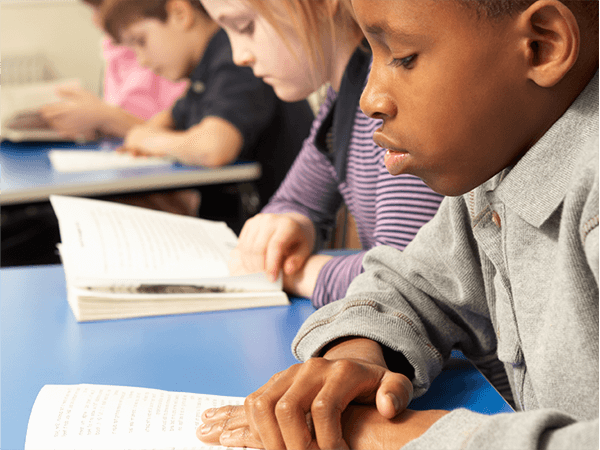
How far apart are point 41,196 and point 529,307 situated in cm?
118

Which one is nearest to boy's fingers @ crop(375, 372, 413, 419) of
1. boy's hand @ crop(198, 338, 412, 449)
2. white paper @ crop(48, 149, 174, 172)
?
boy's hand @ crop(198, 338, 412, 449)

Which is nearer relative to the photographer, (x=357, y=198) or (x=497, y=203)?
(x=497, y=203)

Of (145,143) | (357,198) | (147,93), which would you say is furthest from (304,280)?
(147,93)

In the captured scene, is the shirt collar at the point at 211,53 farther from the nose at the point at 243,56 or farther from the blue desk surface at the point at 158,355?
the blue desk surface at the point at 158,355

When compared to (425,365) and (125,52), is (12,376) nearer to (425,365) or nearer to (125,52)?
(425,365)

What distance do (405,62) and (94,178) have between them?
1.17m

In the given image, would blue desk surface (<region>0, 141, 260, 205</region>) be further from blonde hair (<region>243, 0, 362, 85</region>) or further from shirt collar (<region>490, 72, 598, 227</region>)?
shirt collar (<region>490, 72, 598, 227</region>)

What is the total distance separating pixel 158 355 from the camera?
2.03 ft

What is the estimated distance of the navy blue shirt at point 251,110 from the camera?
1686 mm

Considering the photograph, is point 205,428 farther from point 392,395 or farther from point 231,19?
point 231,19

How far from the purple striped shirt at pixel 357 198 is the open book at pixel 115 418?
28 centimetres

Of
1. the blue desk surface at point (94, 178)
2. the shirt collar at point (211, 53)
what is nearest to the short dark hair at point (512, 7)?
Answer: the blue desk surface at point (94, 178)

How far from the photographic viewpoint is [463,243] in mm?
562

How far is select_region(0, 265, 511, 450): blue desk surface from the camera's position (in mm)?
540
